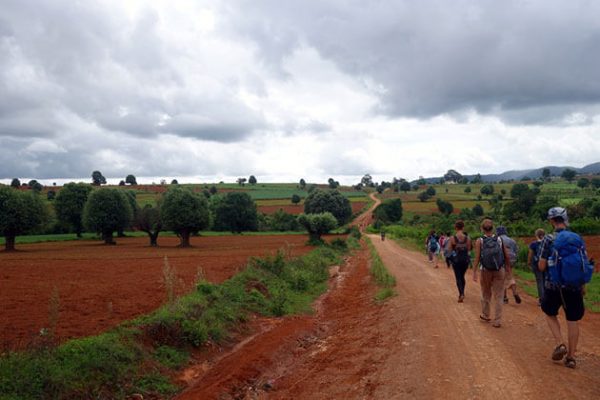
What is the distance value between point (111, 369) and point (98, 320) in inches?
176

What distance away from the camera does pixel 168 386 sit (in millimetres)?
9273

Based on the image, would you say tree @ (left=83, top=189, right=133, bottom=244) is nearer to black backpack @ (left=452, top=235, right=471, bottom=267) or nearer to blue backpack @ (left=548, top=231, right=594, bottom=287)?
black backpack @ (left=452, top=235, right=471, bottom=267)

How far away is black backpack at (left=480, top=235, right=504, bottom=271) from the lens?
10.2 meters

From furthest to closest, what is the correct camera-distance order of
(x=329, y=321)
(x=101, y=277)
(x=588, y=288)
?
1. (x=101, y=277)
2. (x=588, y=288)
3. (x=329, y=321)

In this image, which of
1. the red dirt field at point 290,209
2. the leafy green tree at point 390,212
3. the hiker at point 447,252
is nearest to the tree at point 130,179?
the red dirt field at point 290,209

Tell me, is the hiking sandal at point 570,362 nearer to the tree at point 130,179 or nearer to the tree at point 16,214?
the tree at point 16,214

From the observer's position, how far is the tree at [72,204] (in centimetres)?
7350

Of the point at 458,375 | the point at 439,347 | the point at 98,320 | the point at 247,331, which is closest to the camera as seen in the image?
the point at 458,375

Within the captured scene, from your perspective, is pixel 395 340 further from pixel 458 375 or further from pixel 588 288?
pixel 588 288

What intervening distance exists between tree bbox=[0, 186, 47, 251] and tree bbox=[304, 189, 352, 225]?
5056cm

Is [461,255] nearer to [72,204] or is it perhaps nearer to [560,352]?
[560,352]

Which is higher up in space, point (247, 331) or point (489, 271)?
point (489, 271)

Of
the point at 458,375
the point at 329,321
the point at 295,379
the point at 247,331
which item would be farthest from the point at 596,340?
the point at 247,331

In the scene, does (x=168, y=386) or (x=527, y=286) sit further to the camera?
(x=527, y=286)
